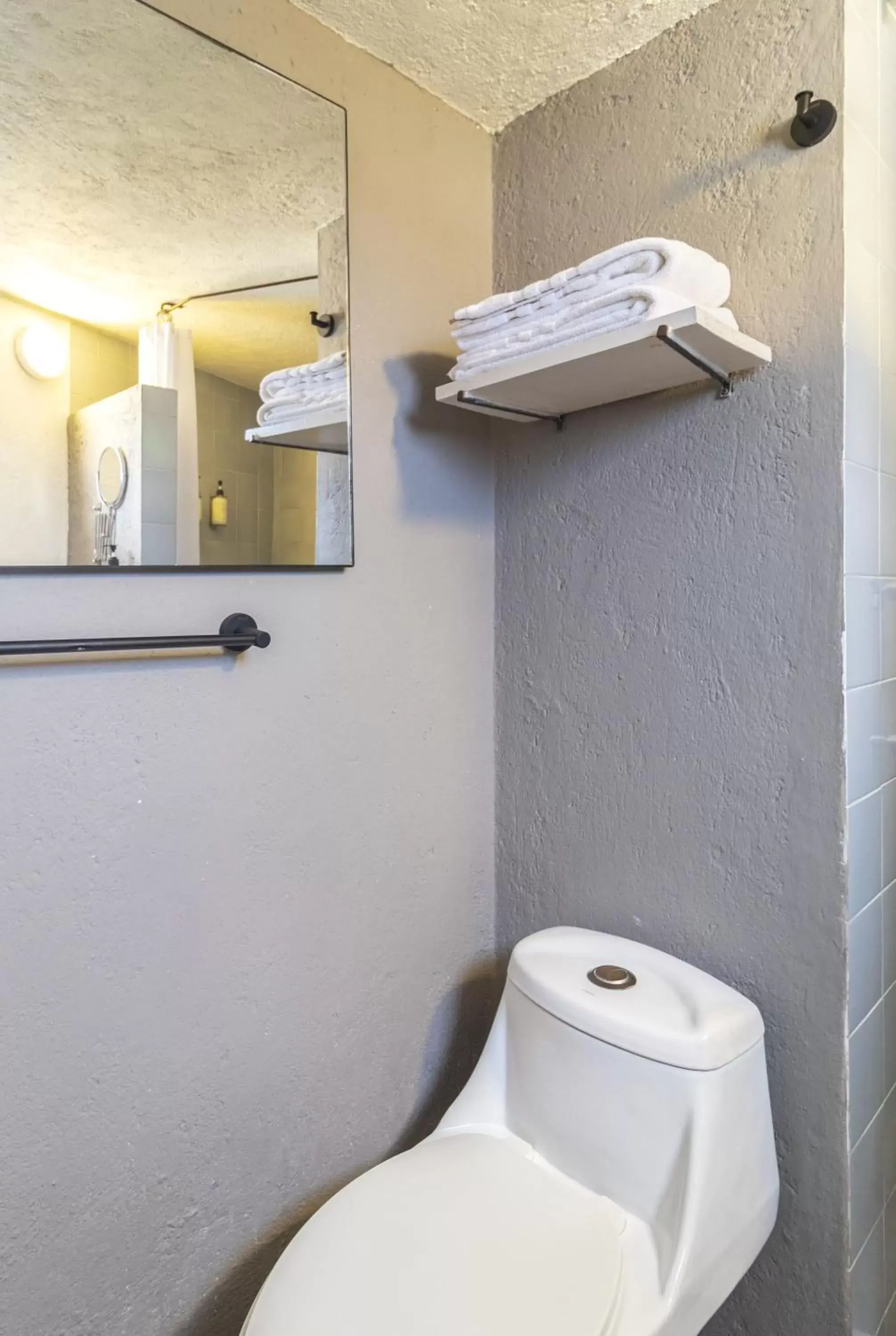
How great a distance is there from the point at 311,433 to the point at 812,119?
2.60 ft

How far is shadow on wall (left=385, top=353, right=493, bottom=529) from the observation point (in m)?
1.30

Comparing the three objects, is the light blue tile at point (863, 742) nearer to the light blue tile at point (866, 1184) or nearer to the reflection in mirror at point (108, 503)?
the light blue tile at point (866, 1184)

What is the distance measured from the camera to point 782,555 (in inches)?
42.2

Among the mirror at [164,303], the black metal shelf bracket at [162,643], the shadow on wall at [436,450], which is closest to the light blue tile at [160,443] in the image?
the mirror at [164,303]

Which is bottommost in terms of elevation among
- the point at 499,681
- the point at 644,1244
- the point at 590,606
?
the point at 644,1244

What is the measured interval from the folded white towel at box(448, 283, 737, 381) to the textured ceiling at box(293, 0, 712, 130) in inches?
18.6

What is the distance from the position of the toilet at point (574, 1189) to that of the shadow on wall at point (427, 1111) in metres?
0.22

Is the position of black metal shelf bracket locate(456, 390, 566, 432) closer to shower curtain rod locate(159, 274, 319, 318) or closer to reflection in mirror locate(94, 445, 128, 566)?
shower curtain rod locate(159, 274, 319, 318)

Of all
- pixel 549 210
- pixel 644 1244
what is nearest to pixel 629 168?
pixel 549 210

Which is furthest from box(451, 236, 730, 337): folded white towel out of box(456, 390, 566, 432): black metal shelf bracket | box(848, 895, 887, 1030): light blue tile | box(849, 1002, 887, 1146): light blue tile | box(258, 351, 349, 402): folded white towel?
box(849, 1002, 887, 1146): light blue tile

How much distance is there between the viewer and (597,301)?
0.99 m

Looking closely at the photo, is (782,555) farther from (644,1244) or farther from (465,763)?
(644,1244)

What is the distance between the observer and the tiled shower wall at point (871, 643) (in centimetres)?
103

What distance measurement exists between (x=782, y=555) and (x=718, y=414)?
9.4 inches
